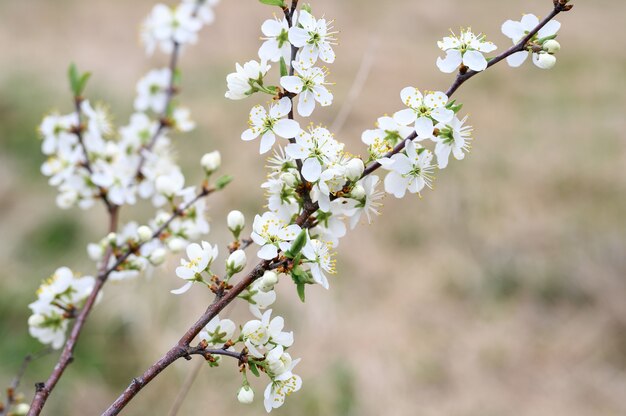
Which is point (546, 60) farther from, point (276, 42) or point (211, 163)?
point (211, 163)

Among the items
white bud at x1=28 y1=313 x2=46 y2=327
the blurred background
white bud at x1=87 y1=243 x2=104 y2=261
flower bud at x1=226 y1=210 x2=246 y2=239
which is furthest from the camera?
the blurred background

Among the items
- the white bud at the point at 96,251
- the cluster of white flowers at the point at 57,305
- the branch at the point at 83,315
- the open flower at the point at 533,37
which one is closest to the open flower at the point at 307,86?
the open flower at the point at 533,37

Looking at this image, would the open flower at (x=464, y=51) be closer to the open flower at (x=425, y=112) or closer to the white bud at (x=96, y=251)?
the open flower at (x=425, y=112)

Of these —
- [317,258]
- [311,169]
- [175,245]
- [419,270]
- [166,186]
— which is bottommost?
[317,258]

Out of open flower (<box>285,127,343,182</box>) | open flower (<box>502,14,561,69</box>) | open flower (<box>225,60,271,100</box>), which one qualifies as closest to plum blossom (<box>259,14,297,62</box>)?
open flower (<box>225,60,271,100</box>)

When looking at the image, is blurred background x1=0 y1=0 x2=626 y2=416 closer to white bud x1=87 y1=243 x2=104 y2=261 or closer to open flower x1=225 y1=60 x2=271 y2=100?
white bud x1=87 y1=243 x2=104 y2=261

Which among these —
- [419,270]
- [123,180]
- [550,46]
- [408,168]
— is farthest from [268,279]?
[419,270]
